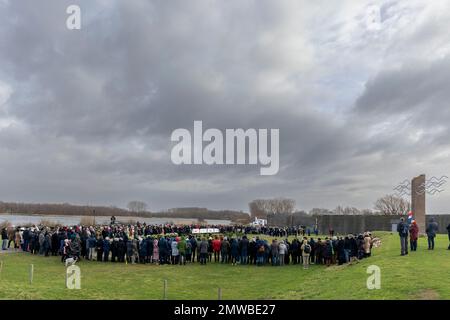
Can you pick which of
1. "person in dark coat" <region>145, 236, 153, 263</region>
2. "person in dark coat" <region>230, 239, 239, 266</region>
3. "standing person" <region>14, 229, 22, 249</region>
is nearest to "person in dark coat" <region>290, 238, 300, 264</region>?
"person in dark coat" <region>230, 239, 239, 266</region>

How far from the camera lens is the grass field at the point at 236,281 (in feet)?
48.0

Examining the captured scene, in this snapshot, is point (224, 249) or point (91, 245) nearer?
point (224, 249)

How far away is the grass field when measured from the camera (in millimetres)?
14617

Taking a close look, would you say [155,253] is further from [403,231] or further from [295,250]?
[403,231]

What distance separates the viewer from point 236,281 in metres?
20.4

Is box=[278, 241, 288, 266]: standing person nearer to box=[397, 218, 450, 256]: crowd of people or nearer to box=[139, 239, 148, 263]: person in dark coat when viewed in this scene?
box=[397, 218, 450, 256]: crowd of people

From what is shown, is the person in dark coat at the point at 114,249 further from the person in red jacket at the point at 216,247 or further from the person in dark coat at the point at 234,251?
the person in dark coat at the point at 234,251

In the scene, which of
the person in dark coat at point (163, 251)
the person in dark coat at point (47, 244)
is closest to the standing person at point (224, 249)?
the person in dark coat at point (163, 251)

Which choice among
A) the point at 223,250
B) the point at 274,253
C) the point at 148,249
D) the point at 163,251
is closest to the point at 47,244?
the point at 148,249

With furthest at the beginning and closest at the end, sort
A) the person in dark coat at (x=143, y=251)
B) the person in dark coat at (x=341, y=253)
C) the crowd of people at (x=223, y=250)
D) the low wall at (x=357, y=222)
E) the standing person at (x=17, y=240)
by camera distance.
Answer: the low wall at (x=357, y=222)
the standing person at (x=17, y=240)
the person in dark coat at (x=143, y=251)
the crowd of people at (x=223, y=250)
the person in dark coat at (x=341, y=253)
